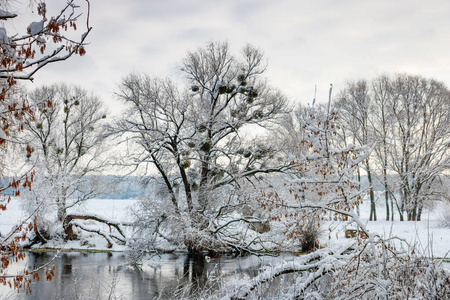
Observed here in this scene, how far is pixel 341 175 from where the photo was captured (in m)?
5.75

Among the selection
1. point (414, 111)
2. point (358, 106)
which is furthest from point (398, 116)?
point (358, 106)

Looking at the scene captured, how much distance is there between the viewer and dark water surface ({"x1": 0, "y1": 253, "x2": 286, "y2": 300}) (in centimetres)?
1069

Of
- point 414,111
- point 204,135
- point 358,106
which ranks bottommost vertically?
point 204,135

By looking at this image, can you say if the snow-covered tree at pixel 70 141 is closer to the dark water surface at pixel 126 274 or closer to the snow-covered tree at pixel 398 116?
the dark water surface at pixel 126 274

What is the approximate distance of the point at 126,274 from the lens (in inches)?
543

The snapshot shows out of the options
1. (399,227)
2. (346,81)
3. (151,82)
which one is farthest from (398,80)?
(151,82)

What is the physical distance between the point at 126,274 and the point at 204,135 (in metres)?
7.20

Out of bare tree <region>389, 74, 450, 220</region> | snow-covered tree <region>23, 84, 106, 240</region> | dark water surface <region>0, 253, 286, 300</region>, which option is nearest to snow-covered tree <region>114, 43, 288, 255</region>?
dark water surface <region>0, 253, 286, 300</region>

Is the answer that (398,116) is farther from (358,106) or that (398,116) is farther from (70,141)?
(70,141)

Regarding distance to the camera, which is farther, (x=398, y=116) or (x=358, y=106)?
(x=358, y=106)

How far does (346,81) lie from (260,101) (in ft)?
33.5

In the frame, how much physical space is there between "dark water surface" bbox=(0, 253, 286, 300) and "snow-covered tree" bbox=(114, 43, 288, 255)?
5.07 feet

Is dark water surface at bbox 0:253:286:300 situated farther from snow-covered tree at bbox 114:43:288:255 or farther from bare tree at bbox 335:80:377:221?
bare tree at bbox 335:80:377:221

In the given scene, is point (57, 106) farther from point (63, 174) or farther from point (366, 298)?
point (366, 298)
